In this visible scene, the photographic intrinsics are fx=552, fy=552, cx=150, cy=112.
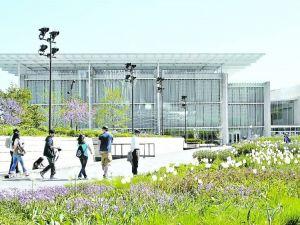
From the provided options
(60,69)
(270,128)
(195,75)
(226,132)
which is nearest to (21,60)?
(60,69)

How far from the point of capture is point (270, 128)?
323 feet

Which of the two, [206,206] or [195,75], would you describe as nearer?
[206,206]

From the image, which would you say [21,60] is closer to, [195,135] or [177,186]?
[195,135]

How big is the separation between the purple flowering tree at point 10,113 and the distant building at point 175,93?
48.6 m

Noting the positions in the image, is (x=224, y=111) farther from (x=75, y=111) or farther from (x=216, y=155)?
(x=216, y=155)

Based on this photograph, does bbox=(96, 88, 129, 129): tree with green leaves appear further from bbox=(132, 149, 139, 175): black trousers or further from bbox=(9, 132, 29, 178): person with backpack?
bbox=(132, 149, 139, 175): black trousers

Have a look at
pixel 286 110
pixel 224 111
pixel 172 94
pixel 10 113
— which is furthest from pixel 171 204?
pixel 286 110

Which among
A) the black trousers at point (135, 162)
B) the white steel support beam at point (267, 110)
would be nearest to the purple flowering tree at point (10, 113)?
the black trousers at point (135, 162)

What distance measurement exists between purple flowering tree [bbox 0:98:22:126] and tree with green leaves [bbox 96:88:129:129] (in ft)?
140

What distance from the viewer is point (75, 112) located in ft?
255

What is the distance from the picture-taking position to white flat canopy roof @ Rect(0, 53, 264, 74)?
78125mm

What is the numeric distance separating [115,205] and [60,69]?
90.1 metres

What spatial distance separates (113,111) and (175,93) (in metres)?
15.9

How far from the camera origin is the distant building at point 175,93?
93688mm
